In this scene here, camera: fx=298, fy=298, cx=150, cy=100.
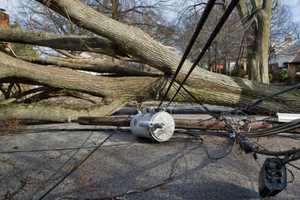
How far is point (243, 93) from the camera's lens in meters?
5.64

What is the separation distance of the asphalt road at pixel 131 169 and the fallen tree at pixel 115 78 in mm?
850

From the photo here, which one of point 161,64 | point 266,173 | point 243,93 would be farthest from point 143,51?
point 266,173

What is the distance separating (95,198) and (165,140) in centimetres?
205

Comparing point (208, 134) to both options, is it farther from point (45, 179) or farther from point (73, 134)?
point (45, 179)

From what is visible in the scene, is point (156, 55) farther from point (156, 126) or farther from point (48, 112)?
point (48, 112)

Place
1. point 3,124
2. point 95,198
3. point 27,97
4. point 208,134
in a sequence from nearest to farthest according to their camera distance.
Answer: point 95,198
point 208,134
point 3,124
point 27,97

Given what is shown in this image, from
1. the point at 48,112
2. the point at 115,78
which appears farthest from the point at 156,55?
the point at 48,112

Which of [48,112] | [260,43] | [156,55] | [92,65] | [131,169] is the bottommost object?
[131,169]

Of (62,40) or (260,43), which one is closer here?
(62,40)

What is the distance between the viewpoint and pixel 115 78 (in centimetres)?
596

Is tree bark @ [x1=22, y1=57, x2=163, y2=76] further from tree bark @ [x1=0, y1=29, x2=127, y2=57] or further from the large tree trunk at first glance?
the large tree trunk

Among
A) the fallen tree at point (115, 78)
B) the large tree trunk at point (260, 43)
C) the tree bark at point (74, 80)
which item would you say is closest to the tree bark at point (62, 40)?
the fallen tree at point (115, 78)

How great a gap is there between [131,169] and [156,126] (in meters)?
1.01

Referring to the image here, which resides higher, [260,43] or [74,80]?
[260,43]
